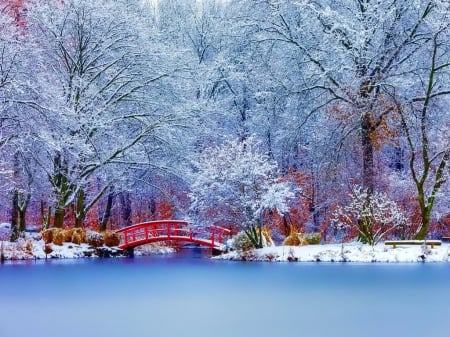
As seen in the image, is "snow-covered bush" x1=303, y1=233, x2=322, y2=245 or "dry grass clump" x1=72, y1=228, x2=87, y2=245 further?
"dry grass clump" x1=72, y1=228, x2=87, y2=245

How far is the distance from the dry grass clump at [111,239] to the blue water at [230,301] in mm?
5000

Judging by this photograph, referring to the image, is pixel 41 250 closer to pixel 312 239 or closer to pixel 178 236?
pixel 178 236

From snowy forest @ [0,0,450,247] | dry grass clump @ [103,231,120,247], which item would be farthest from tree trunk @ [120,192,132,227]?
dry grass clump @ [103,231,120,247]

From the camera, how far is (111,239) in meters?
23.4

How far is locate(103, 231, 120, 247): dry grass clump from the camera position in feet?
76.5

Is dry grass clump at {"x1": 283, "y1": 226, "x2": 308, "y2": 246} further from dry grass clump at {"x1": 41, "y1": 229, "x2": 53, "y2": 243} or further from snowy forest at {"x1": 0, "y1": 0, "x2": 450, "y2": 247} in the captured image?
dry grass clump at {"x1": 41, "y1": 229, "x2": 53, "y2": 243}

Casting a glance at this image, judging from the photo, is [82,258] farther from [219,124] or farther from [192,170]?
[219,124]

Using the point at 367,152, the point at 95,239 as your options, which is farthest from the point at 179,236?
the point at 367,152

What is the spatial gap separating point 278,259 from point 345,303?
7.63 metres

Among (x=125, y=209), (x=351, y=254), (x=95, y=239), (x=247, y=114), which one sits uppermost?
(x=247, y=114)

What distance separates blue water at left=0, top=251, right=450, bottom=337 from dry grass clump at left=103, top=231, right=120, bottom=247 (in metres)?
5.00

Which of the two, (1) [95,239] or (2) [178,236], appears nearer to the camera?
(1) [95,239]

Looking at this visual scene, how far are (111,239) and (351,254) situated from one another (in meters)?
8.32

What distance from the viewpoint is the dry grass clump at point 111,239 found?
2331cm
